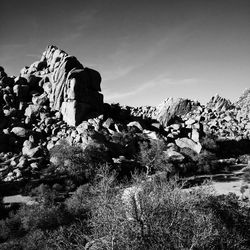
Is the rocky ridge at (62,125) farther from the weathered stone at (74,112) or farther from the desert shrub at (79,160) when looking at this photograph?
the desert shrub at (79,160)

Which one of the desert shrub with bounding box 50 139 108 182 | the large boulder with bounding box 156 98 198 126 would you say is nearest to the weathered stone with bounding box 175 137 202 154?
the large boulder with bounding box 156 98 198 126

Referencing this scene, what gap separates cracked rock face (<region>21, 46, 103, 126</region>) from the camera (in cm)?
5256

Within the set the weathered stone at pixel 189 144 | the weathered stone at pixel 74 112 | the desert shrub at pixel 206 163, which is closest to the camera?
the desert shrub at pixel 206 163

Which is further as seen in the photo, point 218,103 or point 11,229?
point 218,103

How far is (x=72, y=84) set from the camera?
53594 millimetres

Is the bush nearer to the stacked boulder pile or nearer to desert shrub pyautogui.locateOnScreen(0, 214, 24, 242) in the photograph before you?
the stacked boulder pile

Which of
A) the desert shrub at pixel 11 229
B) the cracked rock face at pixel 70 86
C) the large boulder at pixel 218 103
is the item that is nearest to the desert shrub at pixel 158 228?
the desert shrub at pixel 11 229

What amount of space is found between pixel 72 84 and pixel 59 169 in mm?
28308

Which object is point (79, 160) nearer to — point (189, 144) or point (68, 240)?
point (68, 240)

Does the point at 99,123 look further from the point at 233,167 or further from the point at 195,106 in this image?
the point at 195,106

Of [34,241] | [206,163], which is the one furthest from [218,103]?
[34,241]

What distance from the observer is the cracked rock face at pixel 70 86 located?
172ft

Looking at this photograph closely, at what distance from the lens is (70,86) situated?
54.2m

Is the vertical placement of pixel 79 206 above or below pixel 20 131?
below
